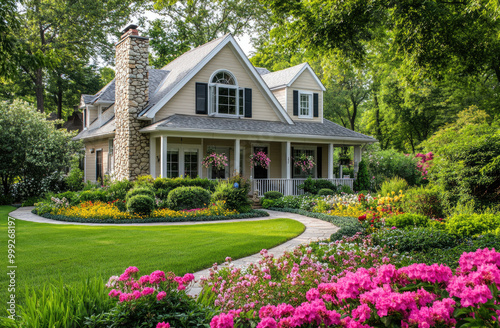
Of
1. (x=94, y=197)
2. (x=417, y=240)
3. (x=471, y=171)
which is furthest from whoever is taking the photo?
(x=94, y=197)

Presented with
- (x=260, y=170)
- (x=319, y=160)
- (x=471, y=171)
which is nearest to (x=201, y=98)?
(x=260, y=170)

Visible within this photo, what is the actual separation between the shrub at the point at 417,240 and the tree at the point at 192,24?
25031mm

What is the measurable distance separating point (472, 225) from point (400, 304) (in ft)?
17.6

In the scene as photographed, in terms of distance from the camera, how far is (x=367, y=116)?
34188 mm

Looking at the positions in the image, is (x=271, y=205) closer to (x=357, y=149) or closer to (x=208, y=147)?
(x=208, y=147)

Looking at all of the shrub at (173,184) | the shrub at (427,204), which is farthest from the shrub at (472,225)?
the shrub at (173,184)

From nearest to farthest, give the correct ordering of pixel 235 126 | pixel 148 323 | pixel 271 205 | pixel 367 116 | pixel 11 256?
pixel 148 323 < pixel 11 256 < pixel 271 205 < pixel 235 126 < pixel 367 116

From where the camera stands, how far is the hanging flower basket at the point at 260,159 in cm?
1672

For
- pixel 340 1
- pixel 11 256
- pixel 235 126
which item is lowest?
pixel 11 256

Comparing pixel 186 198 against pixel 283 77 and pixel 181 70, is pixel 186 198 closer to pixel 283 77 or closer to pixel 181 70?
pixel 181 70

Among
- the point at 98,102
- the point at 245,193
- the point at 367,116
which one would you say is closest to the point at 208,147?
the point at 245,193

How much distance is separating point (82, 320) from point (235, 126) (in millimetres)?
13179

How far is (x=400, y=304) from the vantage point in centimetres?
214

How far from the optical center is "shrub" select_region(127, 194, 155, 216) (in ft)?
35.8
